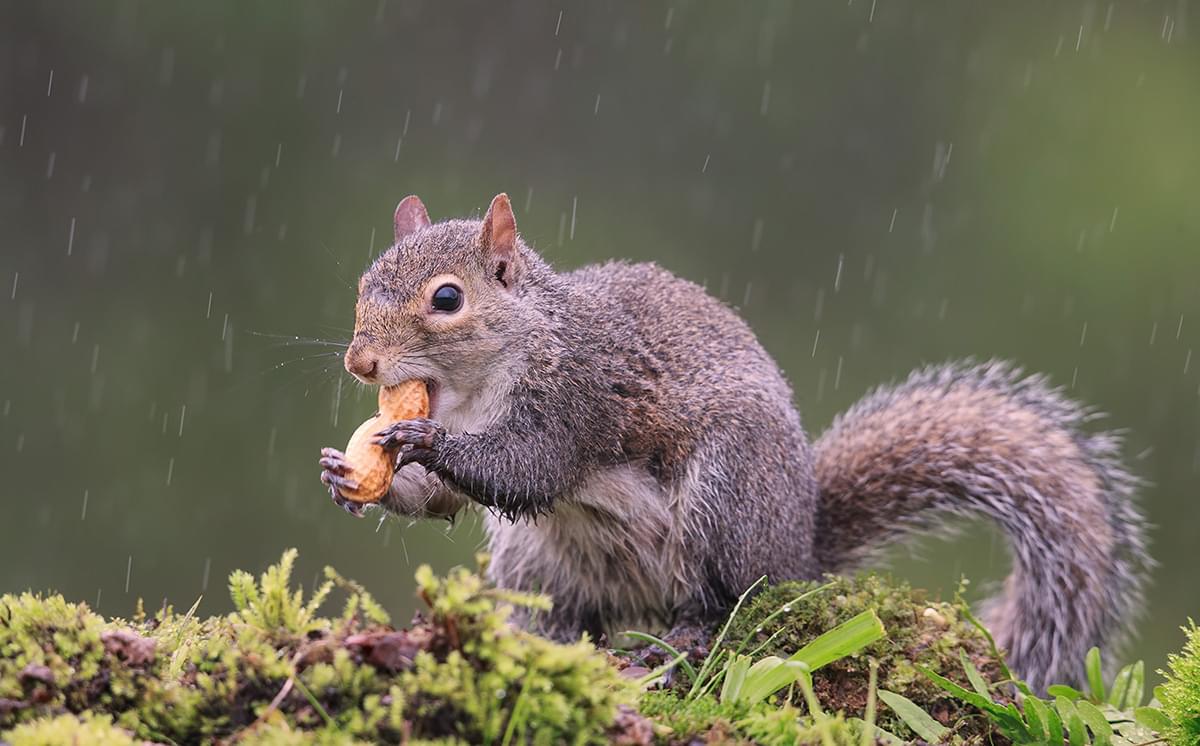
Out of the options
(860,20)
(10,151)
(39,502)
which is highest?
(860,20)

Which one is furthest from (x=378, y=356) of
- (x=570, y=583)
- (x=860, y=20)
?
(x=860, y=20)

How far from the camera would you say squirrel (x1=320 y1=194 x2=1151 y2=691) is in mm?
2562

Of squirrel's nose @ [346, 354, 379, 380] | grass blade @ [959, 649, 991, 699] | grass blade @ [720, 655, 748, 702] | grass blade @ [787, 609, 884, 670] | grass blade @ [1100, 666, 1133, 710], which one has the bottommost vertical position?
grass blade @ [1100, 666, 1133, 710]

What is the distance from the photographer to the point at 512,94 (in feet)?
24.4

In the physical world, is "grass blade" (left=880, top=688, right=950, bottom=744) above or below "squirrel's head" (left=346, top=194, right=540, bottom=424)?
below

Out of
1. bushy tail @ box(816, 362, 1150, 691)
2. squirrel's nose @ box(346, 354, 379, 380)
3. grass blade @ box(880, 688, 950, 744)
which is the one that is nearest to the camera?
grass blade @ box(880, 688, 950, 744)

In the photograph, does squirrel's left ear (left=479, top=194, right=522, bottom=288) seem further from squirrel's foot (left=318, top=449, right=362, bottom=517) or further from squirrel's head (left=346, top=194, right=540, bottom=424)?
squirrel's foot (left=318, top=449, right=362, bottom=517)

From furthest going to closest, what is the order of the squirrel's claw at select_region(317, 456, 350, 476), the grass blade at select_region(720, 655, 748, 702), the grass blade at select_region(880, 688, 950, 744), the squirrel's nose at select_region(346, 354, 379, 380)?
the squirrel's nose at select_region(346, 354, 379, 380) → the squirrel's claw at select_region(317, 456, 350, 476) → the grass blade at select_region(880, 688, 950, 744) → the grass blade at select_region(720, 655, 748, 702)

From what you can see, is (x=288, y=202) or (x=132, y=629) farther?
(x=288, y=202)

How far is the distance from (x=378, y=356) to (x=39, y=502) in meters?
4.40

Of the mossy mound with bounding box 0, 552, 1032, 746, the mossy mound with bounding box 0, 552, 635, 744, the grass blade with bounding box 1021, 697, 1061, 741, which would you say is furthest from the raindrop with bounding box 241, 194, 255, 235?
the grass blade with bounding box 1021, 697, 1061, 741

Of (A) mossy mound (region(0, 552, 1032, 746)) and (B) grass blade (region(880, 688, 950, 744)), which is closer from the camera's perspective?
(A) mossy mound (region(0, 552, 1032, 746))

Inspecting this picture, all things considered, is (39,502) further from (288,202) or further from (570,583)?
(570,583)

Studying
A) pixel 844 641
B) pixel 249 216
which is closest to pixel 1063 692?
pixel 844 641
